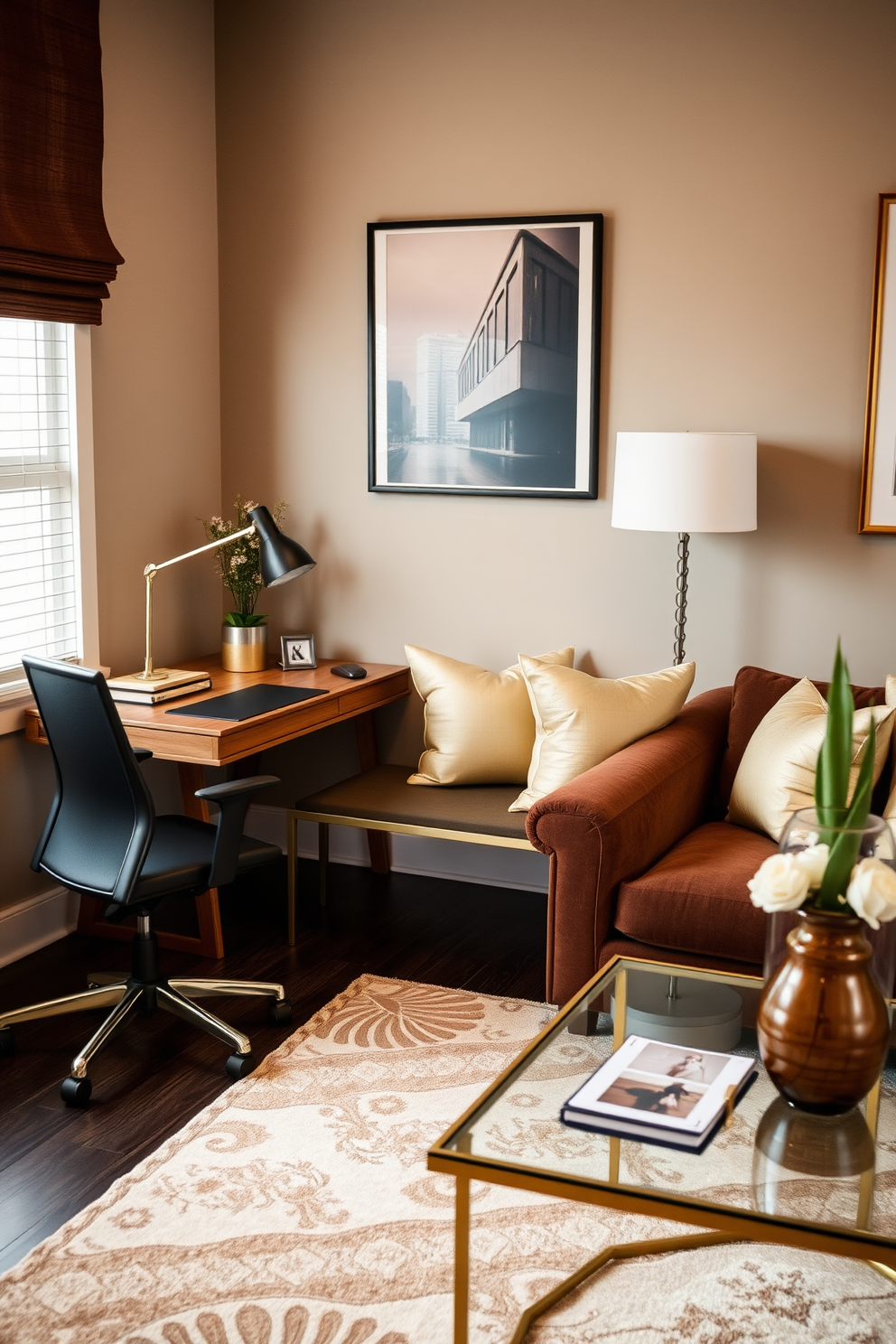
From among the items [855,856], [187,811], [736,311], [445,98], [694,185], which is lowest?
[187,811]

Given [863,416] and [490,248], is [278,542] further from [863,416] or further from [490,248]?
[863,416]

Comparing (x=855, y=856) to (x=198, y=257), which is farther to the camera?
(x=198, y=257)

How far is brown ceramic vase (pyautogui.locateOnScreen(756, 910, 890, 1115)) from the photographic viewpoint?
1703 mm

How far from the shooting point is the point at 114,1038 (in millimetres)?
3008

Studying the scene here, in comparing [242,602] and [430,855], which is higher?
[242,602]

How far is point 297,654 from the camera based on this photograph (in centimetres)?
406

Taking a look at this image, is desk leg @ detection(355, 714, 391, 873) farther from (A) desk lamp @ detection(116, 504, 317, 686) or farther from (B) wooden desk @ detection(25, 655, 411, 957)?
(A) desk lamp @ detection(116, 504, 317, 686)

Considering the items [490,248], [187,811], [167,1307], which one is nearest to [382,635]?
[187,811]

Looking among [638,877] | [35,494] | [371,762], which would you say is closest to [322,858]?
[371,762]

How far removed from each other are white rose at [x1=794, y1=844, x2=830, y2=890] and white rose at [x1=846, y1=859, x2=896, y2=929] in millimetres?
49

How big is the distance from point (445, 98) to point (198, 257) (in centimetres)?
97

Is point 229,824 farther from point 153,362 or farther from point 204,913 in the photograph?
point 153,362

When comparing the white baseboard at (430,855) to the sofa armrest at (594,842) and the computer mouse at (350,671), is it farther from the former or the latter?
the sofa armrest at (594,842)

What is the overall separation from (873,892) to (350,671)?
246cm
